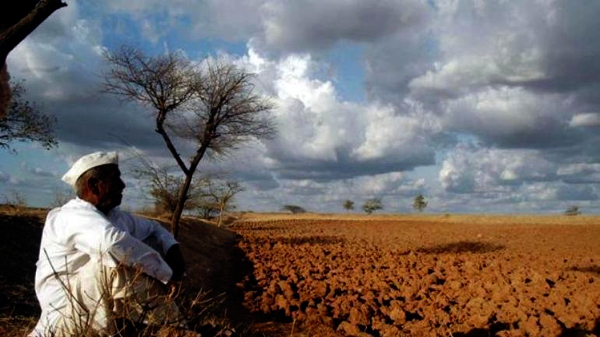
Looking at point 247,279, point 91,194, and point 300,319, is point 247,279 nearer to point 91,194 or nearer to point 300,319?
point 300,319

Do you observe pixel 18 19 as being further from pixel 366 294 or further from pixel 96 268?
pixel 366 294

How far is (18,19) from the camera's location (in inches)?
259

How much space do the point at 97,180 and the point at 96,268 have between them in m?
0.58

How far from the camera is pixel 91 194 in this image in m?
3.67

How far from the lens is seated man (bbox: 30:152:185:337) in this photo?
329cm

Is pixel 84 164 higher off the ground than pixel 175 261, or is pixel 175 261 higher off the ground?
pixel 84 164

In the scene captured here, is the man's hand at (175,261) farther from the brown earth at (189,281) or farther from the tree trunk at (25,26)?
the tree trunk at (25,26)

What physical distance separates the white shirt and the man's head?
0.22ft

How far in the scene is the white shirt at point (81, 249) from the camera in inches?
130

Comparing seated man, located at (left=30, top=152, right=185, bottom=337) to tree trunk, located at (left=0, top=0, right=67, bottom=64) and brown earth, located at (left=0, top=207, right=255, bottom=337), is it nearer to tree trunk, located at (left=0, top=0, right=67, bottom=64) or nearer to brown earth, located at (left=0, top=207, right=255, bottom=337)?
brown earth, located at (left=0, top=207, right=255, bottom=337)

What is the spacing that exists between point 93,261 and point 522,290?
8.56m

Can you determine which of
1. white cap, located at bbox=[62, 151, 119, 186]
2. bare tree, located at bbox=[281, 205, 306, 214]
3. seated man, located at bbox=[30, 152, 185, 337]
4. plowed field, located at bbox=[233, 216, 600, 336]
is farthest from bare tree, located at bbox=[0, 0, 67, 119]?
bare tree, located at bbox=[281, 205, 306, 214]

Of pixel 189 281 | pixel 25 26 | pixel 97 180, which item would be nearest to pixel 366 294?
pixel 189 281

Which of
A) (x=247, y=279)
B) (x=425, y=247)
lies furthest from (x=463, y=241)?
(x=247, y=279)
